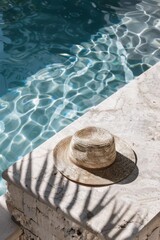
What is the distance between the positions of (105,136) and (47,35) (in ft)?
15.8

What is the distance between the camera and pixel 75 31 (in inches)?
328

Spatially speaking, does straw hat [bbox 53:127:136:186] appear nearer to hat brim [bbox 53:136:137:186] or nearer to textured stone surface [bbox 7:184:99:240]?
hat brim [bbox 53:136:137:186]

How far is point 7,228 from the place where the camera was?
408 cm

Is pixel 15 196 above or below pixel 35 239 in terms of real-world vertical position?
above

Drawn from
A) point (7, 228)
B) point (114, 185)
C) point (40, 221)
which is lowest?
point (7, 228)

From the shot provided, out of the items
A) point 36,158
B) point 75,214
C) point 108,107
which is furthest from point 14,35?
point 75,214

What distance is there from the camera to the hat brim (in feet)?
12.1

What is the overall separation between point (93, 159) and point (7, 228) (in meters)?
1.02

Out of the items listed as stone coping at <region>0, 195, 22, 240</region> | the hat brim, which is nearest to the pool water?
stone coping at <region>0, 195, 22, 240</region>

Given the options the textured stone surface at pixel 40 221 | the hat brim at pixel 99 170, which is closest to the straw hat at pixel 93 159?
the hat brim at pixel 99 170

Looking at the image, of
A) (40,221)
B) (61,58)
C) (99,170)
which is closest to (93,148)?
(99,170)

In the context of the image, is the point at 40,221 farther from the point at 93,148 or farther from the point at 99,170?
the point at 93,148

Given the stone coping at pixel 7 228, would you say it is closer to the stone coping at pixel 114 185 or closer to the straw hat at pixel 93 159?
the stone coping at pixel 114 185

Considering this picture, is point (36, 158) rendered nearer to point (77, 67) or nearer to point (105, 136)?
point (105, 136)
